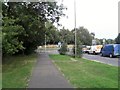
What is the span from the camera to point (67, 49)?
193 ft

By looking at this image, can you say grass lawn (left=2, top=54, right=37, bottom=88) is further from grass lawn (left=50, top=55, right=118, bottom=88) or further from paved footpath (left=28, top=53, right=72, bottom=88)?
grass lawn (left=50, top=55, right=118, bottom=88)

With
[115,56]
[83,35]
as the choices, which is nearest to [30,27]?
[115,56]

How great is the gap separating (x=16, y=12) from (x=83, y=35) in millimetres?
107849

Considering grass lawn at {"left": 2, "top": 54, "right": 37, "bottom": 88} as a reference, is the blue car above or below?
above

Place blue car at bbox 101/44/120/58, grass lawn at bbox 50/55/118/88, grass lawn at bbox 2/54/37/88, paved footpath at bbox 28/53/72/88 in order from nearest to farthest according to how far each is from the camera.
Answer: paved footpath at bbox 28/53/72/88
grass lawn at bbox 50/55/118/88
grass lawn at bbox 2/54/37/88
blue car at bbox 101/44/120/58

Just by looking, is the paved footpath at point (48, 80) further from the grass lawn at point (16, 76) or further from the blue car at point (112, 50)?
the blue car at point (112, 50)

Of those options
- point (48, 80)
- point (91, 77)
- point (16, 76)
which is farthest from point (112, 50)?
point (48, 80)

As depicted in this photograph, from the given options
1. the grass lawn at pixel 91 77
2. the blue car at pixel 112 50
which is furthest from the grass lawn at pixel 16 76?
the blue car at pixel 112 50

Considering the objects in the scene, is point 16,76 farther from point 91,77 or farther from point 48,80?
point 91,77

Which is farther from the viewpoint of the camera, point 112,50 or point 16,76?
point 112,50

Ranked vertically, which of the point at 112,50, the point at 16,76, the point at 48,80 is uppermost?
the point at 112,50

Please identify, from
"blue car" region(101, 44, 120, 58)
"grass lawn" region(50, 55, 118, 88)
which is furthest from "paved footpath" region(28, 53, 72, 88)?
"blue car" region(101, 44, 120, 58)

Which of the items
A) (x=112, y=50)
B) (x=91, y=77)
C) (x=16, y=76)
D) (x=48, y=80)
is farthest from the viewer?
(x=112, y=50)

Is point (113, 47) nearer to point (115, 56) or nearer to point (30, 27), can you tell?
point (115, 56)
